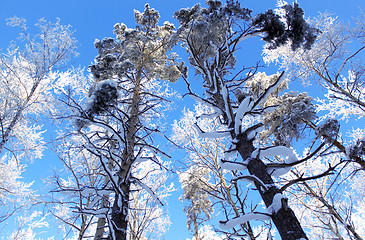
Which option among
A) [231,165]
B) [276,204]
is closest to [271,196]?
[276,204]

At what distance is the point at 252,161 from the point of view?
2859 mm

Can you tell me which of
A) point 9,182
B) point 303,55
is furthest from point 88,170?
point 303,55

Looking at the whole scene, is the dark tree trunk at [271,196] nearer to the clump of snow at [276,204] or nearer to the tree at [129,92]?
the clump of snow at [276,204]

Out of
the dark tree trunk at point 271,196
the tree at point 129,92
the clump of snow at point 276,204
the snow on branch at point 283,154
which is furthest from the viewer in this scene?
the tree at point 129,92

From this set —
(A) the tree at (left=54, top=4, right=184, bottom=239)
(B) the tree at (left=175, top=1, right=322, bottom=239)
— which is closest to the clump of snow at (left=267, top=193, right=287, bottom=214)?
(B) the tree at (left=175, top=1, right=322, bottom=239)

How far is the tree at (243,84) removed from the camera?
2389 millimetres

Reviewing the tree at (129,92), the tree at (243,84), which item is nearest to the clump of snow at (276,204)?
the tree at (243,84)

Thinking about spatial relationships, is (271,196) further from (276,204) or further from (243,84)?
(243,84)

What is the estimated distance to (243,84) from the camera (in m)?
5.07

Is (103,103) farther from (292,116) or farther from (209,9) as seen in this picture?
(292,116)

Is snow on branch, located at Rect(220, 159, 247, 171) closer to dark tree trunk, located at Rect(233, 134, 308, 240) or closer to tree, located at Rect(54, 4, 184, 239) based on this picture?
dark tree trunk, located at Rect(233, 134, 308, 240)

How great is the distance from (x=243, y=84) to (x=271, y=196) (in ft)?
10.2

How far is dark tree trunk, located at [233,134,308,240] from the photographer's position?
85.6 inches

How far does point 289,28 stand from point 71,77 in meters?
9.67
